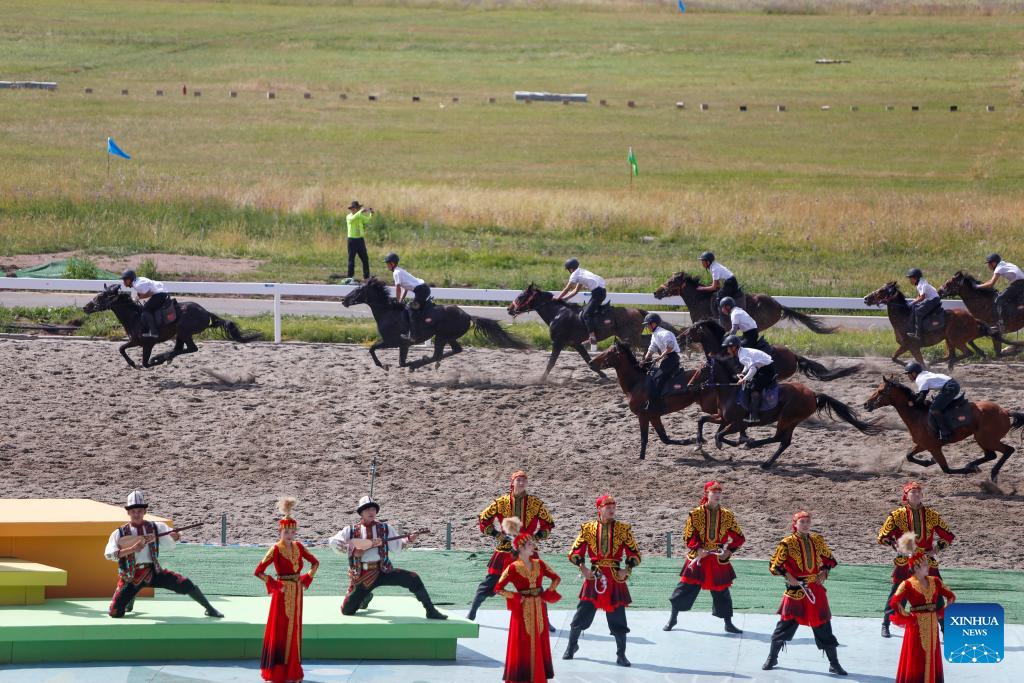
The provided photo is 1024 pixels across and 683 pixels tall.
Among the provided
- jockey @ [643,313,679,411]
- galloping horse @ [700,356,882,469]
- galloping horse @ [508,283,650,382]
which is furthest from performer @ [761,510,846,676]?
galloping horse @ [508,283,650,382]

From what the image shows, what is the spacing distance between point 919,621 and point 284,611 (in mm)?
4408

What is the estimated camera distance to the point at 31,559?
478 inches

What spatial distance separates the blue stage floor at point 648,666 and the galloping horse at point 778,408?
5.40 meters

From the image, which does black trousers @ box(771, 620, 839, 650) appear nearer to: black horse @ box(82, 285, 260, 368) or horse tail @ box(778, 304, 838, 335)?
horse tail @ box(778, 304, 838, 335)

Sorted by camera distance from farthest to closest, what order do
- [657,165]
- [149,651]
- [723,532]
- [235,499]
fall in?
[657,165]
[235,499]
[723,532]
[149,651]

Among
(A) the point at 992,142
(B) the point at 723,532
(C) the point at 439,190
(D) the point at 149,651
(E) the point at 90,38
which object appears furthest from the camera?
(E) the point at 90,38

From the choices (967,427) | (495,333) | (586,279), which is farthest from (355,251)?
(967,427)

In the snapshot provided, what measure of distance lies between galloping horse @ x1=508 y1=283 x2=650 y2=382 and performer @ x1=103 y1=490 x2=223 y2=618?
34.7ft

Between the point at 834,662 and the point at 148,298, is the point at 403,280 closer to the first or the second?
the point at 148,298

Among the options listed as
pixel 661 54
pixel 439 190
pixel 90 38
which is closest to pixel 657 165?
pixel 439 190

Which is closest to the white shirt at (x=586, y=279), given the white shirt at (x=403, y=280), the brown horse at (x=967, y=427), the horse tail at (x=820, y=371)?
the white shirt at (x=403, y=280)

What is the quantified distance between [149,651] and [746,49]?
74842 millimetres

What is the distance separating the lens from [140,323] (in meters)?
21.6

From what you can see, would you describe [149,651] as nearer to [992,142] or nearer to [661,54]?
[992,142]
